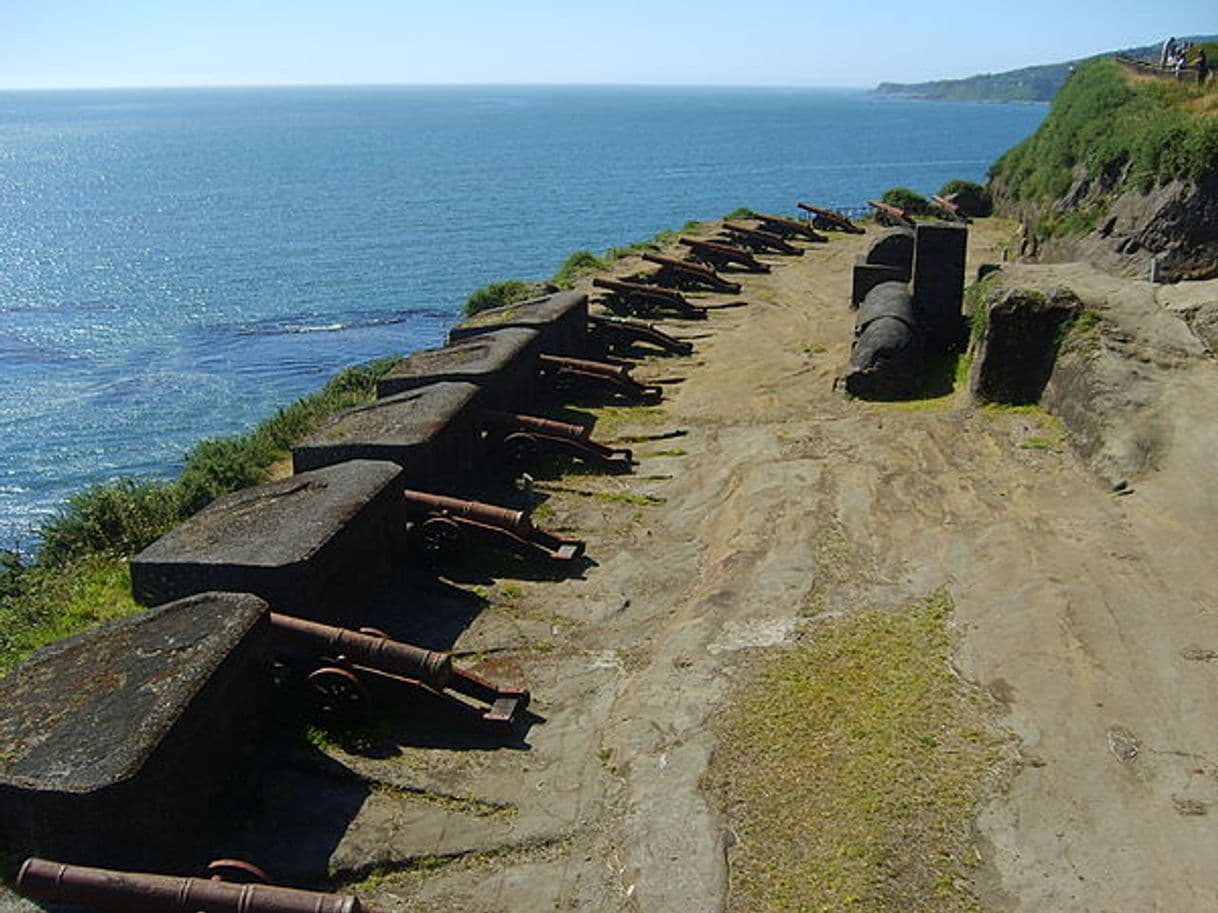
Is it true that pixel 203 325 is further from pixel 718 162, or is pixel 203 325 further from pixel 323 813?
pixel 718 162

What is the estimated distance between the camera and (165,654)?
8227 mm

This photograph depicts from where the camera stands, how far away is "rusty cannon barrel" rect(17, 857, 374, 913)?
21.7ft

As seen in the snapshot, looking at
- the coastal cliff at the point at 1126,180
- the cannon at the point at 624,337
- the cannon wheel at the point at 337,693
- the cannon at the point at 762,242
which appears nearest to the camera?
the cannon wheel at the point at 337,693

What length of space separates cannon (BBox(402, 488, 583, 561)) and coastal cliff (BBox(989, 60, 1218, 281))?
1385cm

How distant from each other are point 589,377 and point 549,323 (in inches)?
52.1

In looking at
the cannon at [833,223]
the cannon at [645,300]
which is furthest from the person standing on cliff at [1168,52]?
the cannon at [645,300]

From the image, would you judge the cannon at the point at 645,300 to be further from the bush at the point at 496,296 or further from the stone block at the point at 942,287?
the stone block at the point at 942,287

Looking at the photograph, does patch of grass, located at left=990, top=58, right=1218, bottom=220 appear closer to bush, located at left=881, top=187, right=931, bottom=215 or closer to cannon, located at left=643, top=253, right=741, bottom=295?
bush, located at left=881, top=187, right=931, bottom=215

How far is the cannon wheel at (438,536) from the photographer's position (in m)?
12.4

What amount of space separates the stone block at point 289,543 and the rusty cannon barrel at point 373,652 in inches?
18.4

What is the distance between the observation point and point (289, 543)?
1007 centimetres

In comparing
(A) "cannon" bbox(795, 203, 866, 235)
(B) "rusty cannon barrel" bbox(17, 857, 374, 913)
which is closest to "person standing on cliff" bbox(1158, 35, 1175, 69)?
(A) "cannon" bbox(795, 203, 866, 235)

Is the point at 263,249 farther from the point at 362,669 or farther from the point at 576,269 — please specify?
the point at 362,669

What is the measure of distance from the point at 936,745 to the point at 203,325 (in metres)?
38.0
